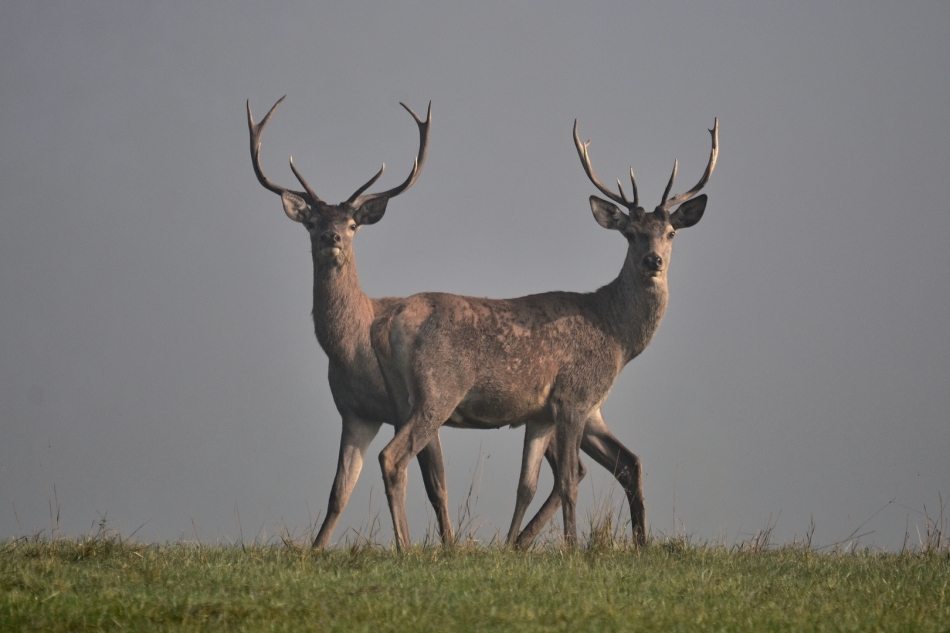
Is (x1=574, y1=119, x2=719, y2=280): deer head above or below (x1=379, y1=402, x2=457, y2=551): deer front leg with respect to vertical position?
above

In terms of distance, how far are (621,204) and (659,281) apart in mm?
825

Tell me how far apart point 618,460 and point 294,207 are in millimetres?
3467

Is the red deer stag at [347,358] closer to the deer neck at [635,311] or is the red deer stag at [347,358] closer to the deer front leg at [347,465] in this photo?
the deer front leg at [347,465]

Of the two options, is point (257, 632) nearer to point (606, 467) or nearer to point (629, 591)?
point (629, 591)

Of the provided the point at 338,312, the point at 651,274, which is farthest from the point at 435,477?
the point at 651,274

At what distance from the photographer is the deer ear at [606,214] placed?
33.9 feet

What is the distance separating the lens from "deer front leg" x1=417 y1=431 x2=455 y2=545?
30.8 feet

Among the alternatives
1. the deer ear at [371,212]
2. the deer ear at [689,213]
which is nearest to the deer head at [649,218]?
the deer ear at [689,213]

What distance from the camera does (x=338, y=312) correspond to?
9539 mm

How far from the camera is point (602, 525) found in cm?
859

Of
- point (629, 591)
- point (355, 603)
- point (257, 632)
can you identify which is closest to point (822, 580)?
point (629, 591)

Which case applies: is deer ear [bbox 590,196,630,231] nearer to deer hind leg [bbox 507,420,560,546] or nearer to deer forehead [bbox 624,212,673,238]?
deer forehead [bbox 624,212,673,238]

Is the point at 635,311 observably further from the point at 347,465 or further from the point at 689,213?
the point at 347,465

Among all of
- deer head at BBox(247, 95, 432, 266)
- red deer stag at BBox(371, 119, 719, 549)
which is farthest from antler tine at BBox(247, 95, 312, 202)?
red deer stag at BBox(371, 119, 719, 549)
